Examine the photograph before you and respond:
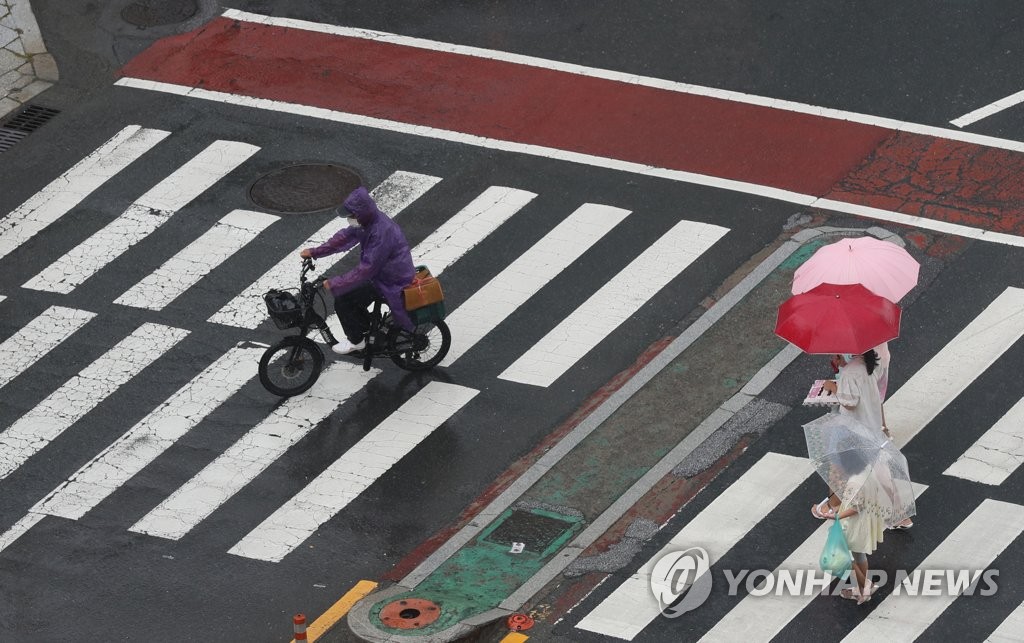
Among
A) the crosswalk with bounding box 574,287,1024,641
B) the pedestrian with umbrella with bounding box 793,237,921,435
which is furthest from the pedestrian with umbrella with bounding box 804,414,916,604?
the pedestrian with umbrella with bounding box 793,237,921,435

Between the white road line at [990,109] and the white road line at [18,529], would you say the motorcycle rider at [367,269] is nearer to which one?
the white road line at [18,529]

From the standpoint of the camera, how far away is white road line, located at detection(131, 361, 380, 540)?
14938 millimetres

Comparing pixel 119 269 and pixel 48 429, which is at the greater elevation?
pixel 119 269

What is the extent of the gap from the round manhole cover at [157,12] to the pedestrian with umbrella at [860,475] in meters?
11.5

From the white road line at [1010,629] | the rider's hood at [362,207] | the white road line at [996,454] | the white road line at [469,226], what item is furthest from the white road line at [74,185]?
the white road line at [1010,629]

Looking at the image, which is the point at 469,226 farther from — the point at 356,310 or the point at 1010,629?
the point at 1010,629

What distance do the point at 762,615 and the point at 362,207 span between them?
195 inches

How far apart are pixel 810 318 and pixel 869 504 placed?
4.81ft

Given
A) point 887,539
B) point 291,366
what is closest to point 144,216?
point 291,366

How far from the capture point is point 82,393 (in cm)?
1634

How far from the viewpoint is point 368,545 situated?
14.6m

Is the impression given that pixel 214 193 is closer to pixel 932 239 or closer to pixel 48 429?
pixel 48 429

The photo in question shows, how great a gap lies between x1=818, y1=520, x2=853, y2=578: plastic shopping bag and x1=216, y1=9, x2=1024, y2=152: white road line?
7.08 metres

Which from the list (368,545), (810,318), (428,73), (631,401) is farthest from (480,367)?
(428,73)
